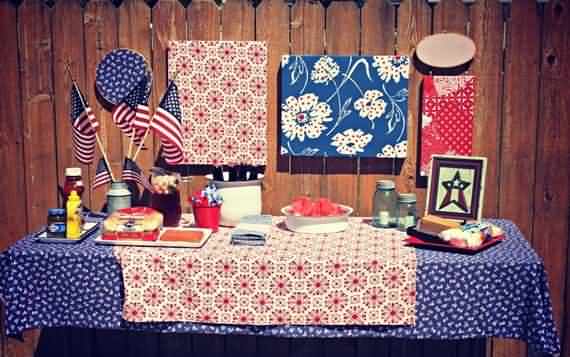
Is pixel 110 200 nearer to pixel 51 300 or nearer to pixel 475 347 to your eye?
pixel 51 300

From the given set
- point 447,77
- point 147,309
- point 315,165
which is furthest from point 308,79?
point 147,309

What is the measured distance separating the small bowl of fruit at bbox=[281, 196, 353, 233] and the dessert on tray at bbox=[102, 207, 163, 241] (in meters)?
0.60

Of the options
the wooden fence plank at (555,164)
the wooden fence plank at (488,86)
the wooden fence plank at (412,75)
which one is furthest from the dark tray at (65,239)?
the wooden fence plank at (555,164)

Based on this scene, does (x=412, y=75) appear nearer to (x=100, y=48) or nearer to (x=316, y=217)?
(x=316, y=217)

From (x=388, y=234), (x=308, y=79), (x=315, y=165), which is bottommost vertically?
(x=388, y=234)

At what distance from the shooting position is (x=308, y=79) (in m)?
3.12

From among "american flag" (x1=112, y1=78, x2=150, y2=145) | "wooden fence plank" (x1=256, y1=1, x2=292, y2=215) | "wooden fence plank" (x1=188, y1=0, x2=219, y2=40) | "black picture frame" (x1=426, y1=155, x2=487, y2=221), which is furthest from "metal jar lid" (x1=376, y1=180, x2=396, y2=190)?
"american flag" (x1=112, y1=78, x2=150, y2=145)

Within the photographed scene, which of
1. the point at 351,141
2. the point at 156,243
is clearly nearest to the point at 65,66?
the point at 156,243

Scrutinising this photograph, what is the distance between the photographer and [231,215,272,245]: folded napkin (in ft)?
8.87

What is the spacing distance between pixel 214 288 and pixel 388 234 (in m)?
0.81

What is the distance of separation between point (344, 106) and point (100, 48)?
122 centimetres

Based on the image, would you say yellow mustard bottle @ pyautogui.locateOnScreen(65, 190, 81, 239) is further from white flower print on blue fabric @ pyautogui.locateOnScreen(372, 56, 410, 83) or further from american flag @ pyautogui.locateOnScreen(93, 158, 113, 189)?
white flower print on blue fabric @ pyautogui.locateOnScreen(372, 56, 410, 83)

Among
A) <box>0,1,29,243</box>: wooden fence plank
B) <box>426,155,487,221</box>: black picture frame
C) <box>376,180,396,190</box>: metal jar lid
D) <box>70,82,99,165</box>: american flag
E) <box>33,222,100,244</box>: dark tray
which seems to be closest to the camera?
<box>33,222,100,244</box>: dark tray

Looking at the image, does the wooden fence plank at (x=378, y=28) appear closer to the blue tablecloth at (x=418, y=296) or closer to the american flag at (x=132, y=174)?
the blue tablecloth at (x=418, y=296)
